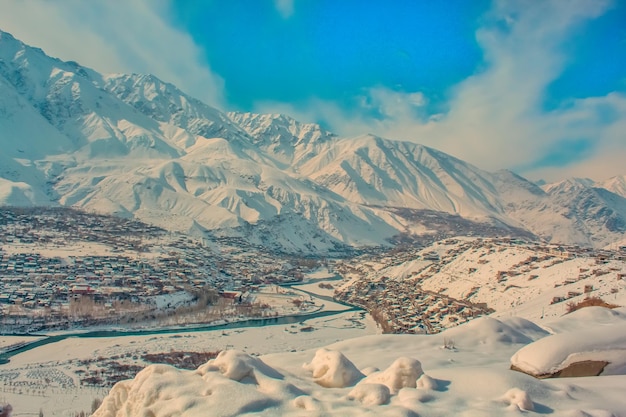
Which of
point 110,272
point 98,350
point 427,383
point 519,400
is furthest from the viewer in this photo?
point 110,272

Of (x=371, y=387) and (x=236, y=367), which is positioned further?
(x=236, y=367)

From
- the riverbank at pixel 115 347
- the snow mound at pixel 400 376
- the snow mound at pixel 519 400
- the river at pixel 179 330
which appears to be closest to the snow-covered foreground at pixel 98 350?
the riverbank at pixel 115 347

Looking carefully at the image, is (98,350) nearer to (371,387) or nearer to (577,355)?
(371,387)

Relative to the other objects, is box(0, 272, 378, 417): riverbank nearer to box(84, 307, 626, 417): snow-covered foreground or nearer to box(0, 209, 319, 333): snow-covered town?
box(0, 209, 319, 333): snow-covered town

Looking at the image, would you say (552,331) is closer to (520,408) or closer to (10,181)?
(520,408)

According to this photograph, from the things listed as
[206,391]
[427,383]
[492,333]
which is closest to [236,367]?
[206,391]

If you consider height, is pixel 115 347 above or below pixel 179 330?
below

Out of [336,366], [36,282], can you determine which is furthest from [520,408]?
[36,282]
